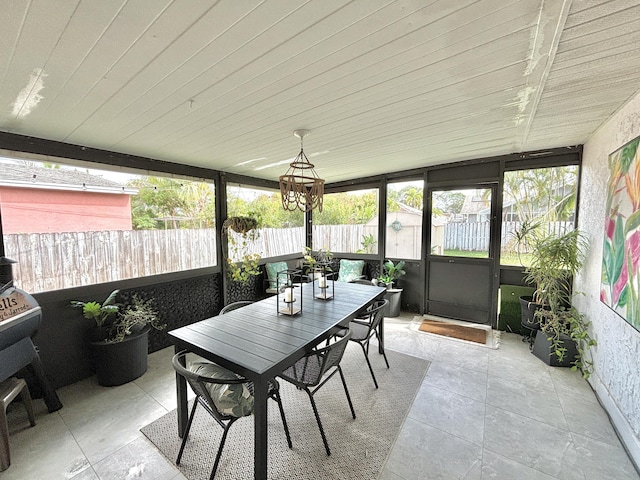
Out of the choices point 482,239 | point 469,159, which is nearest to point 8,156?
point 469,159

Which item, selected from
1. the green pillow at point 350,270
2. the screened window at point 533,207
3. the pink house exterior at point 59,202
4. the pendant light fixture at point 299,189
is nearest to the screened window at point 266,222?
the green pillow at point 350,270

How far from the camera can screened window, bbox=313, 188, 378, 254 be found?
187 inches

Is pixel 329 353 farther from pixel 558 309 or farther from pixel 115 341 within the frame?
pixel 558 309

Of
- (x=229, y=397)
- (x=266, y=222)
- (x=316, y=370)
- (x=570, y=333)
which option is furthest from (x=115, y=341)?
(x=570, y=333)

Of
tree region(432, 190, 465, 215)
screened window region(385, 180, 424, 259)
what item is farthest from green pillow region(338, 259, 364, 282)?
tree region(432, 190, 465, 215)

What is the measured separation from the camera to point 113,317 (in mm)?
2670

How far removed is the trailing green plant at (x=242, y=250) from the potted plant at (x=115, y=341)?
141cm

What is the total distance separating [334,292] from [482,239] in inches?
97.6

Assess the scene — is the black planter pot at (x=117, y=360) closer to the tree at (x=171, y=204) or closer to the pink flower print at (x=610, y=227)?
the tree at (x=171, y=204)

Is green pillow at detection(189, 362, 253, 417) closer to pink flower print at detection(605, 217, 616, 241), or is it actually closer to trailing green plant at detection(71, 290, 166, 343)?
trailing green plant at detection(71, 290, 166, 343)

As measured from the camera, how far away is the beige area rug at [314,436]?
1596mm

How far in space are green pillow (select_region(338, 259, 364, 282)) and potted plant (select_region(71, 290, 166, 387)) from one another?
3.01 metres

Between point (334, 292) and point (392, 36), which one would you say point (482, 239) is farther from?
point (392, 36)

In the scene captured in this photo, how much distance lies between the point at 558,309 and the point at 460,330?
1125 millimetres
